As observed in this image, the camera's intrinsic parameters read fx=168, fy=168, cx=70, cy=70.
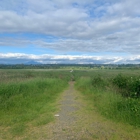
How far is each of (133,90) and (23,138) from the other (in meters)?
6.41

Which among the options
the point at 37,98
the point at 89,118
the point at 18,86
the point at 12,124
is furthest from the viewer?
the point at 18,86

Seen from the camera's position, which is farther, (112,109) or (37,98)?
(37,98)

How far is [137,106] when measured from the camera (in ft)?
21.7

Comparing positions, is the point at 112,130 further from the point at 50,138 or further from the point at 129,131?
the point at 50,138

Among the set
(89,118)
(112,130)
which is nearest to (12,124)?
(89,118)

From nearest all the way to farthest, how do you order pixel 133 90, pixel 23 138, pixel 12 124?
pixel 23 138 < pixel 12 124 < pixel 133 90

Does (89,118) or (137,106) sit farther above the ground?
(137,106)

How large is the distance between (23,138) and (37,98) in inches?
231

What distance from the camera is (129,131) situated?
5.48m

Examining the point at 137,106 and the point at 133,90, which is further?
the point at 133,90

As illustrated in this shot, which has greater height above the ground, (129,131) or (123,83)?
(123,83)

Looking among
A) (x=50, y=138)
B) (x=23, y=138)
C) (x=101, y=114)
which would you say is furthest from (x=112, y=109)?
(x=23, y=138)

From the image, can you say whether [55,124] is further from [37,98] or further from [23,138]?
[37,98]

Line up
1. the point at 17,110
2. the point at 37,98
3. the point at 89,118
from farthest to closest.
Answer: the point at 37,98 → the point at 17,110 → the point at 89,118
